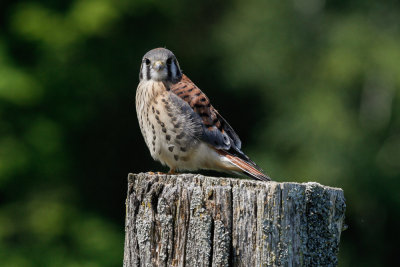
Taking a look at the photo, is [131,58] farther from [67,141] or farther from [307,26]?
[307,26]

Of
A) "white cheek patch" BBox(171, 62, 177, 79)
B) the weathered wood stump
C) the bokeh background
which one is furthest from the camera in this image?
the bokeh background

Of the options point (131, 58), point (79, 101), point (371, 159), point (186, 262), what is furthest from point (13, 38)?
point (186, 262)

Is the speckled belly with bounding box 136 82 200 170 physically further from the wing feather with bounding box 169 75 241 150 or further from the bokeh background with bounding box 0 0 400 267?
the bokeh background with bounding box 0 0 400 267

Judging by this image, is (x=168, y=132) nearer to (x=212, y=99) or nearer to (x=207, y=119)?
(x=207, y=119)

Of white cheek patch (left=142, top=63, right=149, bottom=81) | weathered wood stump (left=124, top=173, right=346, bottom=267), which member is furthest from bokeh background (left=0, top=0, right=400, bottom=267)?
weathered wood stump (left=124, top=173, right=346, bottom=267)

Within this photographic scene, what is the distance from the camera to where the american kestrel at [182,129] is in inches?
170

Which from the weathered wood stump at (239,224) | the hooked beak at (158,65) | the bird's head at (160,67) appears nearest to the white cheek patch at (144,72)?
the bird's head at (160,67)

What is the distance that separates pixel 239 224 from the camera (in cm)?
248

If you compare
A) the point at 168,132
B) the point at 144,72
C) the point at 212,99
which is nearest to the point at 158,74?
the point at 144,72

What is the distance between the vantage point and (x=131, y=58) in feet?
29.6

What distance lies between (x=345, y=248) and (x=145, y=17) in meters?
4.07

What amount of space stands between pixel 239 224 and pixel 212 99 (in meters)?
7.85

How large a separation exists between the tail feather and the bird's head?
666 mm

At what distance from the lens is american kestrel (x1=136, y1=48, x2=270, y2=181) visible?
4.32 meters
